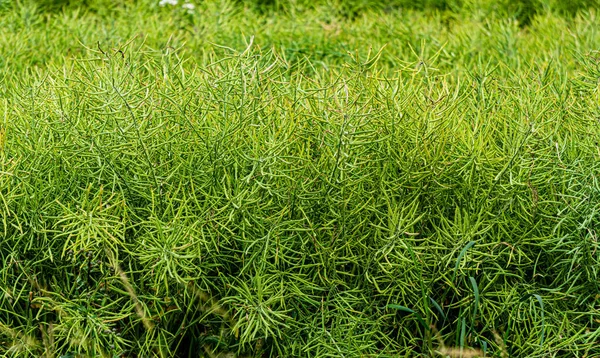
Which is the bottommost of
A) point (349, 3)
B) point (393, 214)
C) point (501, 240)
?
point (349, 3)

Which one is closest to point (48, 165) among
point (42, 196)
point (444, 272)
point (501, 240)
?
point (42, 196)

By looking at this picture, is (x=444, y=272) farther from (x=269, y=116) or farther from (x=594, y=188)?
(x=269, y=116)

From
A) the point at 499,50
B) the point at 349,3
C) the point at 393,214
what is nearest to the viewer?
the point at 393,214

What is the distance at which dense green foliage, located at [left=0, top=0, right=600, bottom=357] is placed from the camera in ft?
7.14

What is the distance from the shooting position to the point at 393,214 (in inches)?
85.7

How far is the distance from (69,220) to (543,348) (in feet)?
4.16

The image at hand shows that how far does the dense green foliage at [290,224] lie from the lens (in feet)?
7.14

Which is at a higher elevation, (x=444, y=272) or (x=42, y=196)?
(x=42, y=196)

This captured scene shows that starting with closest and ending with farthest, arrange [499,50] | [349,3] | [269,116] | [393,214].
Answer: [393,214] < [269,116] < [499,50] < [349,3]

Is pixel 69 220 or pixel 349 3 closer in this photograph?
pixel 69 220

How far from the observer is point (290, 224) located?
2.24 metres

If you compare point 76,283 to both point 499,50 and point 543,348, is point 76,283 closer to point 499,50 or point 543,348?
point 543,348

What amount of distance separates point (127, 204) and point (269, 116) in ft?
1.46

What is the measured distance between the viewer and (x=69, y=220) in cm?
229
